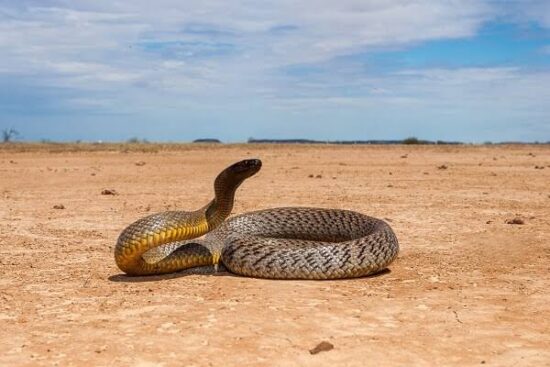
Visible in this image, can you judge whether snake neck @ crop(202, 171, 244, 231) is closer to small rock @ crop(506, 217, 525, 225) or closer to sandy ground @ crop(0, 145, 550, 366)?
sandy ground @ crop(0, 145, 550, 366)

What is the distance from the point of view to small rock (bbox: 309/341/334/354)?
17.5 ft

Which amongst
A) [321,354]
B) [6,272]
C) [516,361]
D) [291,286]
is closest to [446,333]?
[516,361]

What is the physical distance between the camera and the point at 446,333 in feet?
19.2

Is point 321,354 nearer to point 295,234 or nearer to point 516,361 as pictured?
point 516,361

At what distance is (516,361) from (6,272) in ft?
17.2

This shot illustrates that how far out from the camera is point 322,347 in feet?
A: 17.6

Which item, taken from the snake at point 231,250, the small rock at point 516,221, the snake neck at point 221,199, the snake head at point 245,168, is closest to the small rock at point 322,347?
the snake at point 231,250

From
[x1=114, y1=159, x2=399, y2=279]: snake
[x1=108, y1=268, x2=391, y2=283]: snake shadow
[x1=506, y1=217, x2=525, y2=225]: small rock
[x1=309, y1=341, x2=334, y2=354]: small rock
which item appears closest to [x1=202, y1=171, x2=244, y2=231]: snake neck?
[x1=114, y1=159, x2=399, y2=279]: snake

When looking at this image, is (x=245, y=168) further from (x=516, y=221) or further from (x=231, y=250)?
(x=516, y=221)

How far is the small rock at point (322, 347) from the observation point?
5.32 metres

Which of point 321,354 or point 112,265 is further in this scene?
point 112,265

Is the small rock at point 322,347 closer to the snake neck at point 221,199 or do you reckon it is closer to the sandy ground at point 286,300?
the sandy ground at point 286,300

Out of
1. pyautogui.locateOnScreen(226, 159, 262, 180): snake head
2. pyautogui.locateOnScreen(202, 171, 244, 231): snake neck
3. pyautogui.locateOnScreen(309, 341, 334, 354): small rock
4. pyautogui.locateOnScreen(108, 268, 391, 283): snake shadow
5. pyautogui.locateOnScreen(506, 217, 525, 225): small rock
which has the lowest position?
pyautogui.locateOnScreen(108, 268, 391, 283): snake shadow

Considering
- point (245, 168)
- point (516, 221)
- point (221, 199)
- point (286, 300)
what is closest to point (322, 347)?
point (286, 300)
